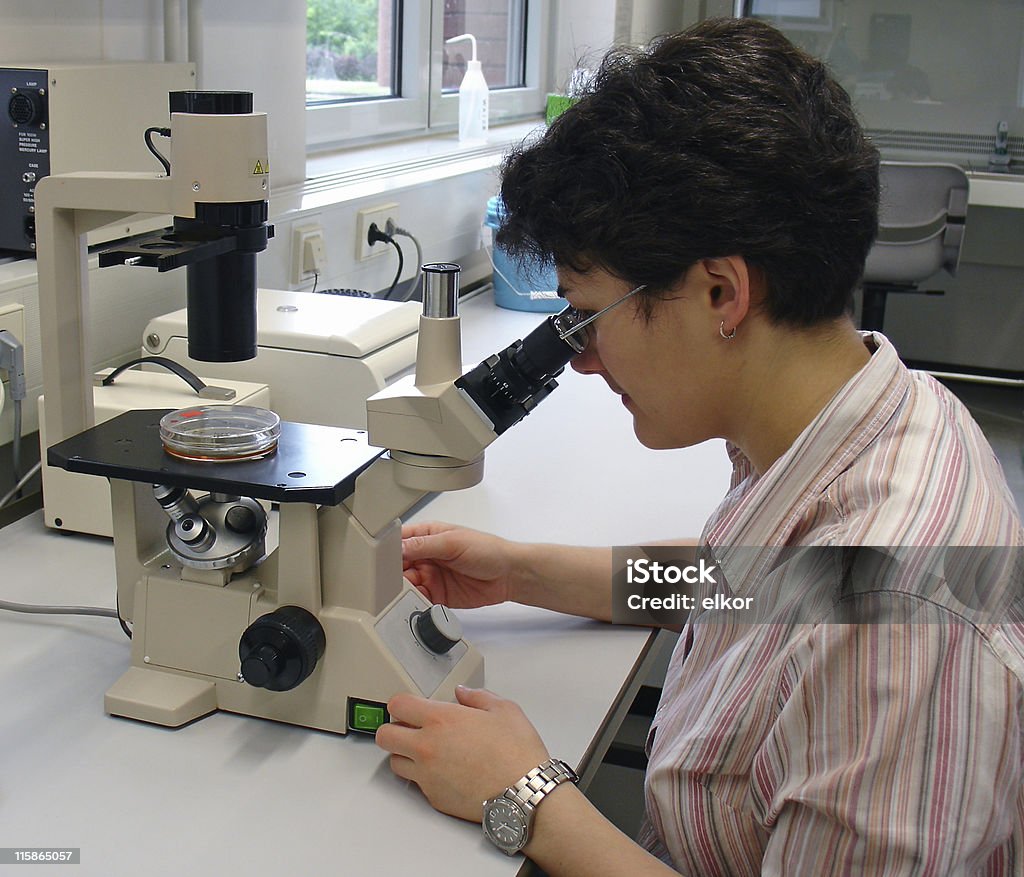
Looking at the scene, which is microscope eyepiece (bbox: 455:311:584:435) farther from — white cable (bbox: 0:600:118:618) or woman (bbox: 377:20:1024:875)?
white cable (bbox: 0:600:118:618)

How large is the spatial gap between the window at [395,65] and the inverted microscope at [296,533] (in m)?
1.74

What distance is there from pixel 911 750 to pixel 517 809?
12.0 inches

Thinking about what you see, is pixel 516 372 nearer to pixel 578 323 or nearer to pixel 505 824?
pixel 578 323

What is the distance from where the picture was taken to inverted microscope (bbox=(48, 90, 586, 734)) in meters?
0.92

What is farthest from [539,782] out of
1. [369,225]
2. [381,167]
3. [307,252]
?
[381,167]

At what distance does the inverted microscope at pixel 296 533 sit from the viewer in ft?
3.01

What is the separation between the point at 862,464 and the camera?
2.66 ft

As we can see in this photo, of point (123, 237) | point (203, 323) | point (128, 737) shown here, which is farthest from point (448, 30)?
point (128, 737)

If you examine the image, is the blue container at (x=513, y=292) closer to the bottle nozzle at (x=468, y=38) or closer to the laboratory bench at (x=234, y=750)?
the bottle nozzle at (x=468, y=38)

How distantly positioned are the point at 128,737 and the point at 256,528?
8.0 inches

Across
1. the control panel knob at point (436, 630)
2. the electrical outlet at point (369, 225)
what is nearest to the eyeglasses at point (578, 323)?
the control panel knob at point (436, 630)

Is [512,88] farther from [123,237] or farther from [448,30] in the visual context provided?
[123,237]

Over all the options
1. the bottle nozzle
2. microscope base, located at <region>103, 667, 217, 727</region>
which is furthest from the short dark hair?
the bottle nozzle

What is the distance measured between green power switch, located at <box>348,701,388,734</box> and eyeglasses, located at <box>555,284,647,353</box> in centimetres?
35
